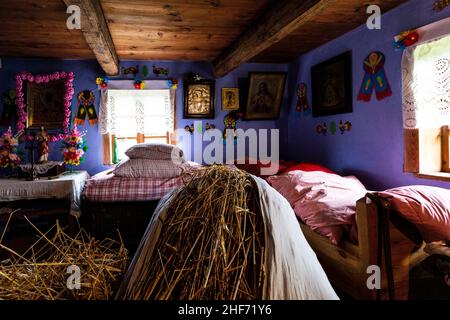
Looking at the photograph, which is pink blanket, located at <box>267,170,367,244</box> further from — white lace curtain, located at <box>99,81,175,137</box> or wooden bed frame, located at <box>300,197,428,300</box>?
white lace curtain, located at <box>99,81,175,137</box>

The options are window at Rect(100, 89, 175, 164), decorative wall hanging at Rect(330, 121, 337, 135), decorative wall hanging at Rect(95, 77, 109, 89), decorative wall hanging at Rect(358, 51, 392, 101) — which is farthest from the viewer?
window at Rect(100, 89, 175, 164)

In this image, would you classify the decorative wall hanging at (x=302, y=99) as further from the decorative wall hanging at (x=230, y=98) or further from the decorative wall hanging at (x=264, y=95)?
the decorative wall hanging at (x=230, y=98)

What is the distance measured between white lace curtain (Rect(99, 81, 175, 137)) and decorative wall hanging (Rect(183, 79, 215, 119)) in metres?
0.21

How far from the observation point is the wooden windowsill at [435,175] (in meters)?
2.40

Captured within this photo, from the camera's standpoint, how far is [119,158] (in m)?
4.48

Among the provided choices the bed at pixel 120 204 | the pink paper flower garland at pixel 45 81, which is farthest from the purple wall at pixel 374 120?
the pink paper flower garland at pixel 45 81

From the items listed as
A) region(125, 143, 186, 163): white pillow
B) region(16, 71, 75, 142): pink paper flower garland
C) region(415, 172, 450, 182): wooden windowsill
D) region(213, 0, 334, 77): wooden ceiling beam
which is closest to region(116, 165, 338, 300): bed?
region(213, 0, 334, 77): wooden ceiling beam

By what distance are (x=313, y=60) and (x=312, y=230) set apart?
→ 267 cm

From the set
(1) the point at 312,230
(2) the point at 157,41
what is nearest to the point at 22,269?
(1) the point at 312,230

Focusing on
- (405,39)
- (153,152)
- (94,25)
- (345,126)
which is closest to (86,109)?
(153,152)

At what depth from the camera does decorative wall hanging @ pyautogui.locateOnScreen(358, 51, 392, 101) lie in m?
3.00

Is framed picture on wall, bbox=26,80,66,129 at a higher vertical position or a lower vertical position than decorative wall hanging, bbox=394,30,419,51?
lower

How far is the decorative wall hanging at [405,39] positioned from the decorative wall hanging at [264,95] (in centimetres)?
211

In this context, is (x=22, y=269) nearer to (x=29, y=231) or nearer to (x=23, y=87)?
(x=29, y=231)
